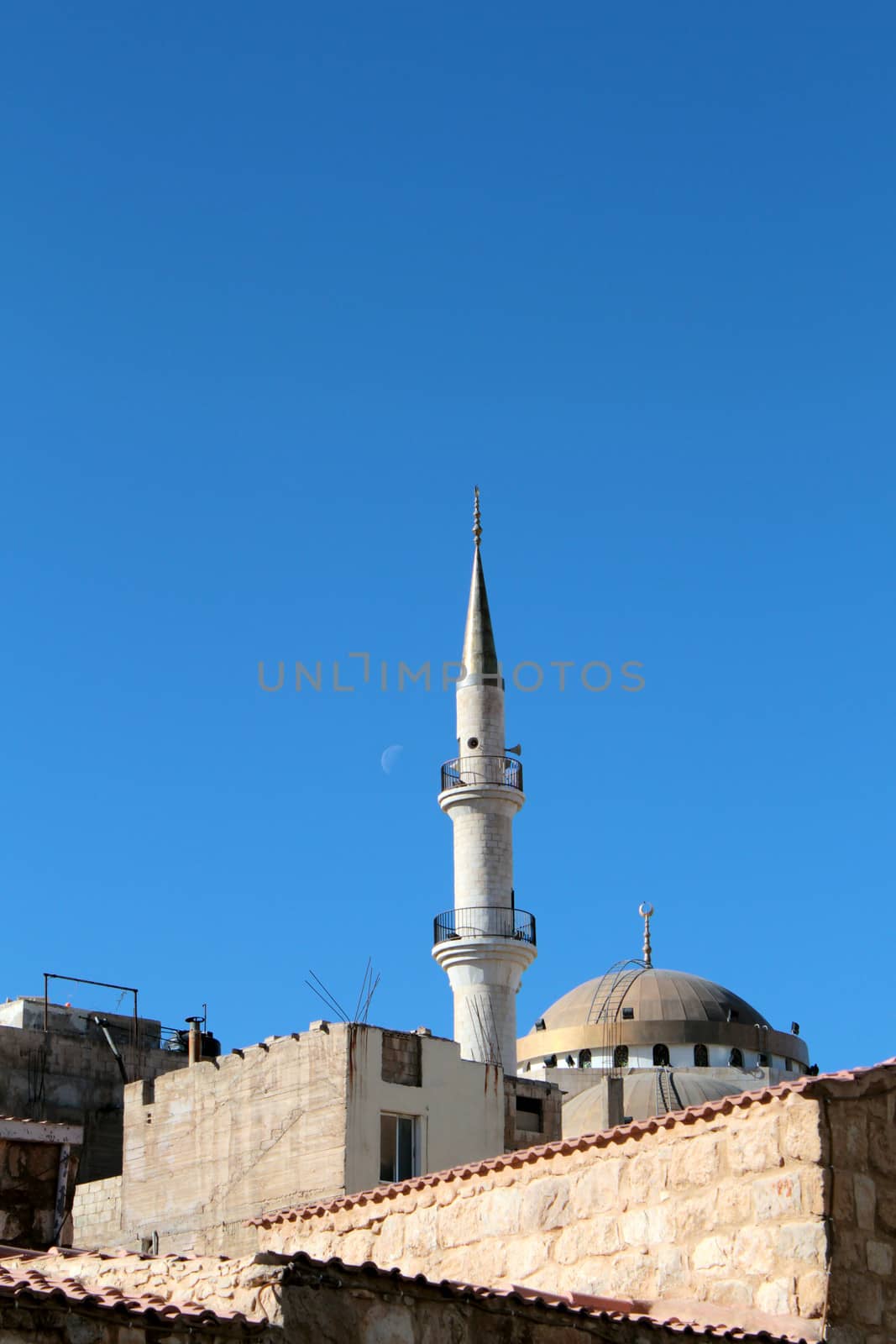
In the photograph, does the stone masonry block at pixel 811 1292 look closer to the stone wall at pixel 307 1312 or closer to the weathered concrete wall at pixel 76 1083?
the stone wall at pixel 307 1312

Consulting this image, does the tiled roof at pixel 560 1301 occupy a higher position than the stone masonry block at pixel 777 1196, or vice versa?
the stone masonry block at pixel 777 1196

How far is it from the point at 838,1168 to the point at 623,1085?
30729mm

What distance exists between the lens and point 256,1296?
794cm

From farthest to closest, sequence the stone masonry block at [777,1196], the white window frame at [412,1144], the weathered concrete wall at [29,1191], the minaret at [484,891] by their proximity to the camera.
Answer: the minaret at [484,891]
the white window frame at [412,1144]
the weathered concrete wall at [29,1191]
the stone masonry block at [777,1196]

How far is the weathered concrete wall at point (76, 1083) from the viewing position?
1179 inches

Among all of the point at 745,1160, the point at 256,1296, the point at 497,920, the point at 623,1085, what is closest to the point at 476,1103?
the point at 497,920

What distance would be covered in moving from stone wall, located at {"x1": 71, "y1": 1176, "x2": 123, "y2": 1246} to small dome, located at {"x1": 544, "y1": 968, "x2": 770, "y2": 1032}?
795 inches

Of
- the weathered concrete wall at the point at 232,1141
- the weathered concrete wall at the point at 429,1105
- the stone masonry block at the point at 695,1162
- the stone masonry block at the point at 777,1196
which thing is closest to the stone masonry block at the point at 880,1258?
the stone masonry block at the point at 777,1196

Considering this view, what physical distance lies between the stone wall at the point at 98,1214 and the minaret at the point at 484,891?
31.2 feet

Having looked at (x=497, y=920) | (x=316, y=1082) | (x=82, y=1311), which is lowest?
(x=82, y=1311)

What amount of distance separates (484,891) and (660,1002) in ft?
38.4

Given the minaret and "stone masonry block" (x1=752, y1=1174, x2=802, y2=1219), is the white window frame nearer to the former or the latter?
the minaret

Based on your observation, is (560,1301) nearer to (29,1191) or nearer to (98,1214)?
(29,1191)

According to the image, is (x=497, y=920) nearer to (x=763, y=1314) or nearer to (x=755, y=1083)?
(x=755, y=1083)
